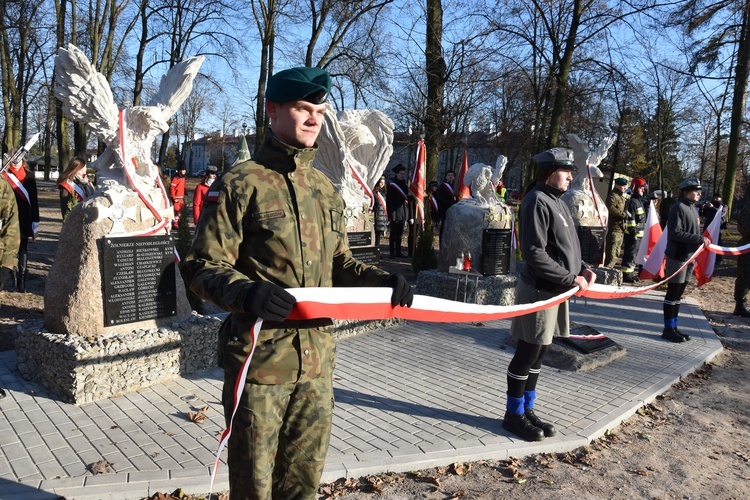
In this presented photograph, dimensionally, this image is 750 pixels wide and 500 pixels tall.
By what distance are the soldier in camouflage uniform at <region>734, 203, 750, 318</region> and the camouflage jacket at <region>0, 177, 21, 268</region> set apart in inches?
419

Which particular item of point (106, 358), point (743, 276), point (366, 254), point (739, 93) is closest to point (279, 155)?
point (106, 358)

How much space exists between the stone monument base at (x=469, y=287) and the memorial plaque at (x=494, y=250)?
0.15 metres

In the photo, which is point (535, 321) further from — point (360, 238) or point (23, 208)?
point (23, 208)

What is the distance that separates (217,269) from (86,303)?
3421mm

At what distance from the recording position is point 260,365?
2232mm

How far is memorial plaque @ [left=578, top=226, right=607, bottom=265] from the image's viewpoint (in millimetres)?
11469

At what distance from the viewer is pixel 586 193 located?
12.0 meters

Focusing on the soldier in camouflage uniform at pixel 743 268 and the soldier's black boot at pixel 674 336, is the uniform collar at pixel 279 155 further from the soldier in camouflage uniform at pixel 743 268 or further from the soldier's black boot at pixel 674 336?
the soldier in camouflage uniform at pixel 743 268

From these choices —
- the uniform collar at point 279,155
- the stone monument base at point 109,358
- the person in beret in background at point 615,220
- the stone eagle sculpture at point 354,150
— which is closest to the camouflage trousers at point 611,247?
the person in beret in background at point 615,220

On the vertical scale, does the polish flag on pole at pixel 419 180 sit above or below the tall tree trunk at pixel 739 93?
below

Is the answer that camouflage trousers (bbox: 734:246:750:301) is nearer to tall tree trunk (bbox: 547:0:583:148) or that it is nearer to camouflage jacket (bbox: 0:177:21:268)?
tall tree trunk (bbox: 547:0:583:148)

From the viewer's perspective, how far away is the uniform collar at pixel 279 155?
2.32 meters

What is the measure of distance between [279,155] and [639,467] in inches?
138

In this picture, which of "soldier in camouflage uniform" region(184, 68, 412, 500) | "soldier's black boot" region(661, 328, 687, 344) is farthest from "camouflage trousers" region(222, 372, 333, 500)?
"soldier's black boot" region(661, 328, 687, 344)
